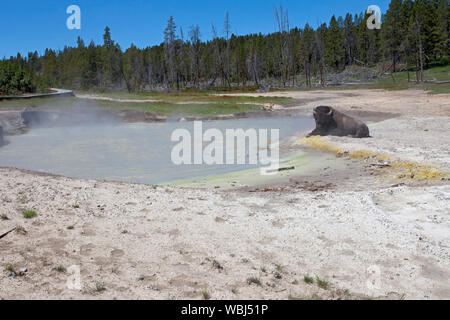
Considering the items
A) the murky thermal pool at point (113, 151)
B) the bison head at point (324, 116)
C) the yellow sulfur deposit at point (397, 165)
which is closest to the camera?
the yellow sulfur deposit at point (397, 165)

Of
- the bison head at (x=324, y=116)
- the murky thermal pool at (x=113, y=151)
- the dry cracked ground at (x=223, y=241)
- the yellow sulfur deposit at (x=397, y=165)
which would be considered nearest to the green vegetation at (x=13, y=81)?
the murky thermal pool at (x=113, y=151)

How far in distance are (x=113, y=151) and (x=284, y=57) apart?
60.9 metres

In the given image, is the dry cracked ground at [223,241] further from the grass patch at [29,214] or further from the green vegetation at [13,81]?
the green vegetation at [13,81]

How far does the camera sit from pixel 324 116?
14.5 meters

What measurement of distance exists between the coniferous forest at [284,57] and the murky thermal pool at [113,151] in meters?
33.7

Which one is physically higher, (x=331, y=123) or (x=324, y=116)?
(x=324, y=116)

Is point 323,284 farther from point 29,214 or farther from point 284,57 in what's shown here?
point 284,57

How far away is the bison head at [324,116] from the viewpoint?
47.5 feet

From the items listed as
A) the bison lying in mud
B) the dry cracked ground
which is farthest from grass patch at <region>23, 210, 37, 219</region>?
the bison lying in mud

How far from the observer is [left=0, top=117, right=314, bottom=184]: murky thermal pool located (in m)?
10.8

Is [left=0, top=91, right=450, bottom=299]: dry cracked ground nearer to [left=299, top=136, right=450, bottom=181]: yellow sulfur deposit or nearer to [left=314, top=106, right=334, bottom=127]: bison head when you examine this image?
[left=299, top=136, right=450, bottom=181]: yellow sulfur deposit

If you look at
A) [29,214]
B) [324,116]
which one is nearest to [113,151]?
[324,116]
